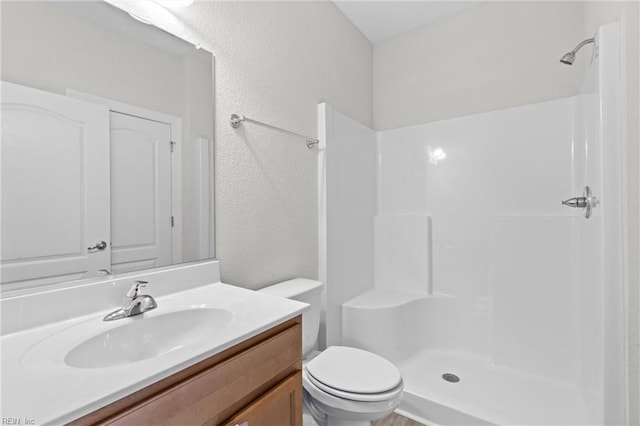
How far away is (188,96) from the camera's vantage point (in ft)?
3.83

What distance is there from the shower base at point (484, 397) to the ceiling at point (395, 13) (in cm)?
244

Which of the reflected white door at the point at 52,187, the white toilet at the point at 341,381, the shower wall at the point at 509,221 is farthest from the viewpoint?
the shower wall at the point at 509,221

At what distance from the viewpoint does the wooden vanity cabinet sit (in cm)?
54

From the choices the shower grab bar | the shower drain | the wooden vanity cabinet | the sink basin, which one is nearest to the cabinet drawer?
the wooden vanity cabinet

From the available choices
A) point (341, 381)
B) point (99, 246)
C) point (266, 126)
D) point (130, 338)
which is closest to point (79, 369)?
point (130, 338)

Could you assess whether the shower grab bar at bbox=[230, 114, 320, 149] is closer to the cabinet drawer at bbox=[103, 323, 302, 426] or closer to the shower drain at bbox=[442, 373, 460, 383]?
the cabinet drawer at bbox=[103, 323, 302, 426]

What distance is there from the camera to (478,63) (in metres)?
2.15

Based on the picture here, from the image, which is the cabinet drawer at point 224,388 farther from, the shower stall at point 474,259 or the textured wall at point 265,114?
the shower stall at point 474,259

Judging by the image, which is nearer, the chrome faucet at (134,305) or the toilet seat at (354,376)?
the chrome faucet at (134,305)

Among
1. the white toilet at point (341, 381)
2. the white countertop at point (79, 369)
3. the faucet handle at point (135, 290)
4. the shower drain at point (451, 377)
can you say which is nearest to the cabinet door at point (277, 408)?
the white countertop at point (79, 369)

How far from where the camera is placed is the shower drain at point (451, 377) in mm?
1867

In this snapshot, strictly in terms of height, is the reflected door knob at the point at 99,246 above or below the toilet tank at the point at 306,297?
above

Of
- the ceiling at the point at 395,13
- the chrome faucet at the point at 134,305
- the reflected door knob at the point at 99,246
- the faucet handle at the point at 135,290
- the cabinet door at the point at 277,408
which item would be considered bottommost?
the cabinet door at the point at 277,408

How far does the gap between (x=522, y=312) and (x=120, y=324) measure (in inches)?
84.3
